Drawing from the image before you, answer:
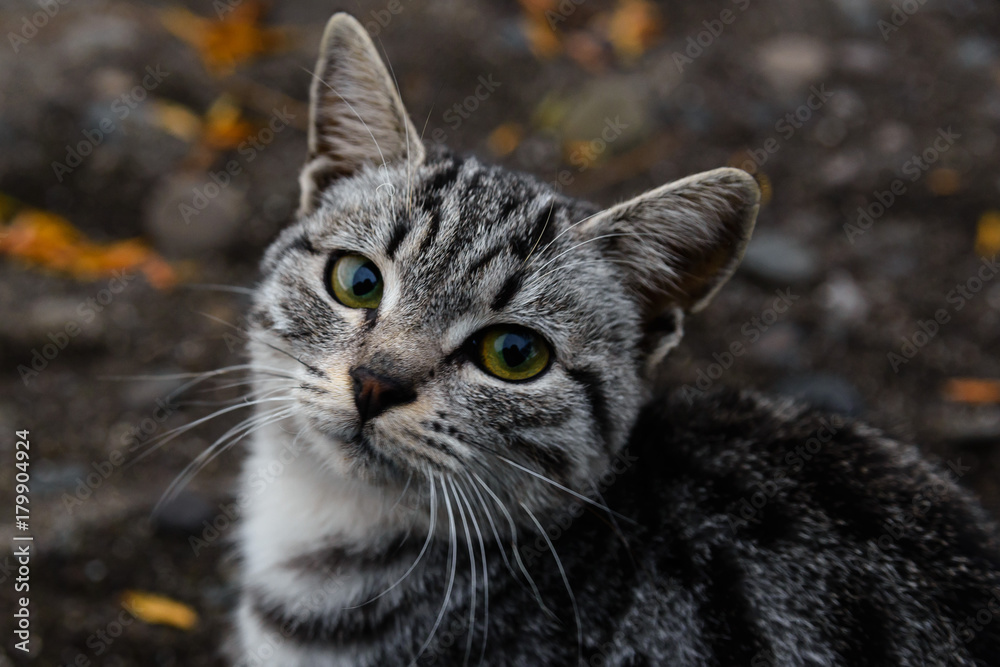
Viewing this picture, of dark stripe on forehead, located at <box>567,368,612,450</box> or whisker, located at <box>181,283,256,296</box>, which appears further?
whisker, located at <box>181,283,256,296</box>

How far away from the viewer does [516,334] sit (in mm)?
2268

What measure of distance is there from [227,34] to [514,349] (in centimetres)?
382

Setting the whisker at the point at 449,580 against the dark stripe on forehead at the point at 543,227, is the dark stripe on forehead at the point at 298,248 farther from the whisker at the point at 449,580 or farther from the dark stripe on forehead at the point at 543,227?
the whisker at the point at 449,580

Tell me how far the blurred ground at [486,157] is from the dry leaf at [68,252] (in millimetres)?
22

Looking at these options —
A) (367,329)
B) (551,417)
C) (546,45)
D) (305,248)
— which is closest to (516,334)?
(551,417)

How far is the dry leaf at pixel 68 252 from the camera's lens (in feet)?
13.3

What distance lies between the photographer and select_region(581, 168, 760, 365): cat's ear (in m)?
2.22

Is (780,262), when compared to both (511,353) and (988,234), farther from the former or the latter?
(511,353)

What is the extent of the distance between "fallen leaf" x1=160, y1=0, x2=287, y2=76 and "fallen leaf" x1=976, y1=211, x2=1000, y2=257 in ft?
14.4

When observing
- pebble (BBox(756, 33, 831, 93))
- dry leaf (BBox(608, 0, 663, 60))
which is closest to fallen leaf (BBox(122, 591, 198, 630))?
dry leaf (BBox(608, 0, 663, 60))

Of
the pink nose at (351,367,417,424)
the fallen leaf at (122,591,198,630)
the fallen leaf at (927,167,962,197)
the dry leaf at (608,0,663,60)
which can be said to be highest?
the dry leaf at (608,0,663,60)

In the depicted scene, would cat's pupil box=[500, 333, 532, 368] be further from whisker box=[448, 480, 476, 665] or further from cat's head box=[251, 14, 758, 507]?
whisker box=[448, 480, 476, 665]

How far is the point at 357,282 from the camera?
233cm

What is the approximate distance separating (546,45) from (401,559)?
3.90 m
